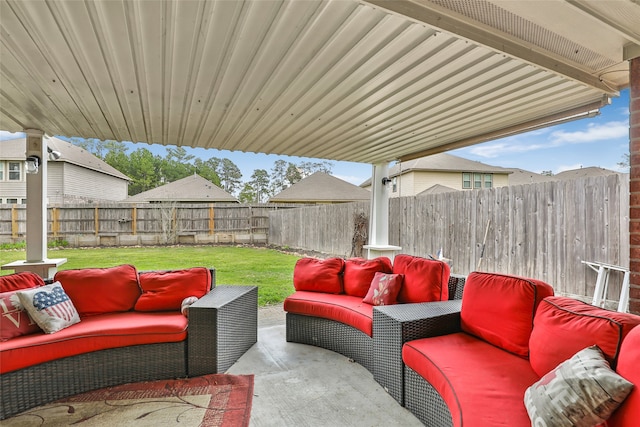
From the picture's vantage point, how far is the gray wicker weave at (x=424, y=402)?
5.70ft

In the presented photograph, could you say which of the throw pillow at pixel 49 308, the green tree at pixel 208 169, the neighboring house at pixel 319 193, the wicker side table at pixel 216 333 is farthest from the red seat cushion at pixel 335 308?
the green tree at pixel 208 169

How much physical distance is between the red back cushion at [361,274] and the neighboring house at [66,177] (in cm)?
928

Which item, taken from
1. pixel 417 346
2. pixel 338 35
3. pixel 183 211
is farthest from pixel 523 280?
pixel 183 211

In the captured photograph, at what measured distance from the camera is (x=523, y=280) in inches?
81.4

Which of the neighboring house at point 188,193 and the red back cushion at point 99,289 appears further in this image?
the neighboring house at point 188,193

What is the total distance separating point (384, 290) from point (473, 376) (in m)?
1.31

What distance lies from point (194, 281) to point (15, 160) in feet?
37.7

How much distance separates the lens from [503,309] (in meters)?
2.06

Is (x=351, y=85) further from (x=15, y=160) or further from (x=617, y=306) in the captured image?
(x=15, y=160)

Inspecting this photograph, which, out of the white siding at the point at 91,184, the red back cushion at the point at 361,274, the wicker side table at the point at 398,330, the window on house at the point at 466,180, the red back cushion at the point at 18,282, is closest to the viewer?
the wicker side table at the point at 398,330

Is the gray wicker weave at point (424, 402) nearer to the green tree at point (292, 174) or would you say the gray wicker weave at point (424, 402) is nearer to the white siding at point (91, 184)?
the white siding at point (91, 184)

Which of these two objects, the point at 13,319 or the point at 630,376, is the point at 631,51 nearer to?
the point at 630,376

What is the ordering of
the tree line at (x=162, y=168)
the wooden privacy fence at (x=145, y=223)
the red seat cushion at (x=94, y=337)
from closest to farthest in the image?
the red seat cushion at (x=94, y=337) < the wooden privacy fence at (x=145, y=223) < the tree line at (x=162, y=168)

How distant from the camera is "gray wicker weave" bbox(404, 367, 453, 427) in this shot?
1.74 meters
